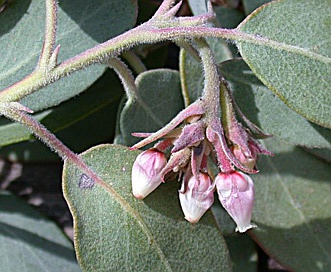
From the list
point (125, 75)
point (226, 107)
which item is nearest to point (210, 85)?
point (226, 107)

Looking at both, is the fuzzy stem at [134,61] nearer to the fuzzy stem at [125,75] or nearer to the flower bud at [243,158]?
the fuzzy stem at [125,75]

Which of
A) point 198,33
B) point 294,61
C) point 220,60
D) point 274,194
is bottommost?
point 274,194

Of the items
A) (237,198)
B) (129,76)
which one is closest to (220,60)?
(129,76)

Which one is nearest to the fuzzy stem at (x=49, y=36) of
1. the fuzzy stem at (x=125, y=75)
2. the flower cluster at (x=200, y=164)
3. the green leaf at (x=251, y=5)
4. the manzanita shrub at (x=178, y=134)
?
the manzanita shrub at (x=178, y=134)

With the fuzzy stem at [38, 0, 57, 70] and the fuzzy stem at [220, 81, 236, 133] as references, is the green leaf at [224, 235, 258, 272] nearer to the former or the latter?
the fuzzy stem at [220, 81, 236, 133]

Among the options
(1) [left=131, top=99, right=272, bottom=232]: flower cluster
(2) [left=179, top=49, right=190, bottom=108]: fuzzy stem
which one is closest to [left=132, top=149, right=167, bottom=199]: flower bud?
(1) [left=131, top=99, right=272, bottom=232]: flower cluster

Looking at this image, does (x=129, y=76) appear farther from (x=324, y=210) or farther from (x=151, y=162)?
(x=324, y=210)
